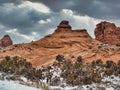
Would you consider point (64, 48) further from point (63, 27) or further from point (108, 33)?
point (108, 33)

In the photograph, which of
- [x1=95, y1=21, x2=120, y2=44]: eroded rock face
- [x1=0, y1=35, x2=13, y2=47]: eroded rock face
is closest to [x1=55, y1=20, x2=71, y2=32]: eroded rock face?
[x1=95, y1=21, x2=120, y2=44]: eroded rock face

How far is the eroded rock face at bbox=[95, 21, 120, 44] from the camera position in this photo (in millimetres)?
139375

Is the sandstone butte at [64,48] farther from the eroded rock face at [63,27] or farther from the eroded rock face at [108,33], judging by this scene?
the eroded rock face at [108,33]

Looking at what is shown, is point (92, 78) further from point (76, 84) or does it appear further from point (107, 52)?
point (107, 52)

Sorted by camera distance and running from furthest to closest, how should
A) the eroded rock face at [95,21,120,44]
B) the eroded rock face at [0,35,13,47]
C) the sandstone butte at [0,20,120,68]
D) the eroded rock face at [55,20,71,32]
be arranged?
the eroded rock face at [0,35,13,47] < the eroded rock face at [95,21,120,44] < the eroded rock face at [55,20,71,32] < the sandstone butte at [0,20,120,68]

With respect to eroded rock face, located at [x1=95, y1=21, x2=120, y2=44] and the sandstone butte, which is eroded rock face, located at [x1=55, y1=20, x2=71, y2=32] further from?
eroded rock face, located at [x1=95, y1=21, x2=120, y2=44]

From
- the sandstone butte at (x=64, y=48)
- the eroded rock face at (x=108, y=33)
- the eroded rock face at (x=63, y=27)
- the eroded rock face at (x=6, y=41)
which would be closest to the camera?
the sandstone butte at (x=64, y=48)

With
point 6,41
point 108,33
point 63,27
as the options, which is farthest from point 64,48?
point 6,41

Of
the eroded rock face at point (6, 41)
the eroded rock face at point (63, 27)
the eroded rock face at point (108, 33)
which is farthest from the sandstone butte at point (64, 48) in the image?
the eroded rock face at point (6, 41)

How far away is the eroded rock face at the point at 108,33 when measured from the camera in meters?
139

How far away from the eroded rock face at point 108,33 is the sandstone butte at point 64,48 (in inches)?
57.8

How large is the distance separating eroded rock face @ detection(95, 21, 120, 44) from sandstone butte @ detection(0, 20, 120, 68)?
147cm

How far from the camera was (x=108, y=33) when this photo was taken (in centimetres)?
13925

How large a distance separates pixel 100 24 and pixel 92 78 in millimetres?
72784
